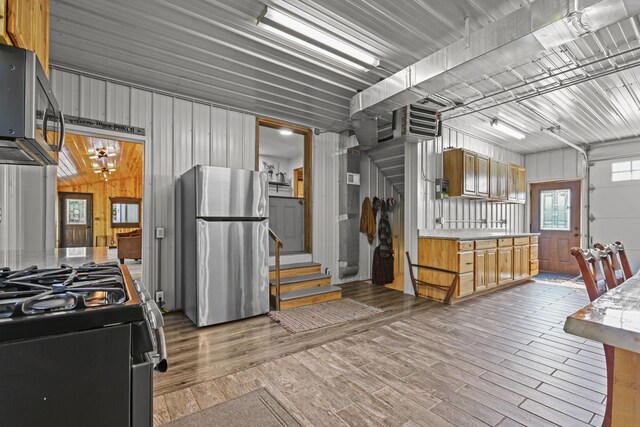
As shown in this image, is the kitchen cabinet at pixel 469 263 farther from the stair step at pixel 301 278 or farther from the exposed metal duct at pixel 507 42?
the exposed metal duct at pixel 507 42

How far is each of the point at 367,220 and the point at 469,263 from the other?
1.97 meters

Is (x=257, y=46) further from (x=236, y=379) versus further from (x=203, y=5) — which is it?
(x=236, y=379)

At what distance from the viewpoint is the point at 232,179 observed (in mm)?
3625

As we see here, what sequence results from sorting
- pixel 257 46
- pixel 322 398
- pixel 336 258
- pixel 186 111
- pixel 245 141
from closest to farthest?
pixel 322 398 < pixel 257 46 < pixel 186 111 < pixel 245 141 < pixel 336 258

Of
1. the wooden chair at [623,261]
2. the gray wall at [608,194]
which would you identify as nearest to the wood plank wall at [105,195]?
the wooden chair at [623,261]

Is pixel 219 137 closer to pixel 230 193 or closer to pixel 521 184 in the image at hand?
pixel 230 193

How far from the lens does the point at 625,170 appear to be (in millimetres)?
5973

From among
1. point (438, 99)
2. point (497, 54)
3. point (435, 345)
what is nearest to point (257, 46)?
point (497, 54)

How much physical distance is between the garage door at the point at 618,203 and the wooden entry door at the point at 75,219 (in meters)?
14.4

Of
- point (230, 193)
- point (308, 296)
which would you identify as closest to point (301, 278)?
point (308, 296)

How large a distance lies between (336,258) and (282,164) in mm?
4205

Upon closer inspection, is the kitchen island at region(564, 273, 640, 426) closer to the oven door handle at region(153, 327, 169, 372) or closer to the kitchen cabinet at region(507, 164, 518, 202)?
the oven door handle at region(153, 327, 169, 372)

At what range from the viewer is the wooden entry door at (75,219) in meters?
9.99

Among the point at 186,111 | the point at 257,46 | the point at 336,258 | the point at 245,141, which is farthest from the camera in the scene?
the point at 336,258
